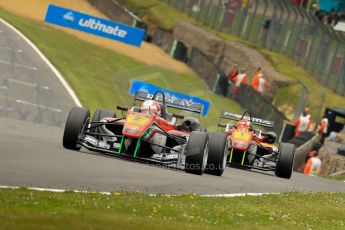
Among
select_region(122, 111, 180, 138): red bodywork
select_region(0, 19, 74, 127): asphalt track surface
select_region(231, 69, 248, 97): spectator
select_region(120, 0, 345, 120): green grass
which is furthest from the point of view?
select_region(120, 0, 345, 120): green grass

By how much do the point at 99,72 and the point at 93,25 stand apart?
27.0 ft

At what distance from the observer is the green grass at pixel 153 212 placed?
11.4 m

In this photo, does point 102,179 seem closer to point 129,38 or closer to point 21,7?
point 129,38

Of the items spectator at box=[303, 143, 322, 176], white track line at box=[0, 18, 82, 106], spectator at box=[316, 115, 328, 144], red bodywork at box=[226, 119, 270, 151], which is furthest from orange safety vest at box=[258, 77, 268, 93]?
red bodywork at box=[226, 119, 270, 151]

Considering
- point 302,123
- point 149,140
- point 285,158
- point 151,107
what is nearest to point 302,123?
point 302,123

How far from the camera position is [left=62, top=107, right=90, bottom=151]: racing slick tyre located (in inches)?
818

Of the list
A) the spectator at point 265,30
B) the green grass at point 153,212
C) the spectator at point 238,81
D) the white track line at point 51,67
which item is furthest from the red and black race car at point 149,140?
the spectator at point 265,30

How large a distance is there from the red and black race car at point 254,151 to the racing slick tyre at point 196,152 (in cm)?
582

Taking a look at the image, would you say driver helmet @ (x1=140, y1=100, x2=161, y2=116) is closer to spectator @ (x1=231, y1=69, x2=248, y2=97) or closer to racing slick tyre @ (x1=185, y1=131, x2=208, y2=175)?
racing slick tyre @ (x1=185, y1=131, x2=208, y2=175)

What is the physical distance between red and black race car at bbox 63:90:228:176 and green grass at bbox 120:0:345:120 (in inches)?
989

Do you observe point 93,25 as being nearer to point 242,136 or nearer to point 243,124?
point 243,124

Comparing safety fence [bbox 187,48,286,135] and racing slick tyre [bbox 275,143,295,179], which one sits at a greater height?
safety fence [bbox 187,48,286,135]

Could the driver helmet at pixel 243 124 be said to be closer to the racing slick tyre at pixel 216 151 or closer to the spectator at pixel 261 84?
the racing slick tyre at pixel 216 151

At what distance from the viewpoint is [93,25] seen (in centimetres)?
5244
